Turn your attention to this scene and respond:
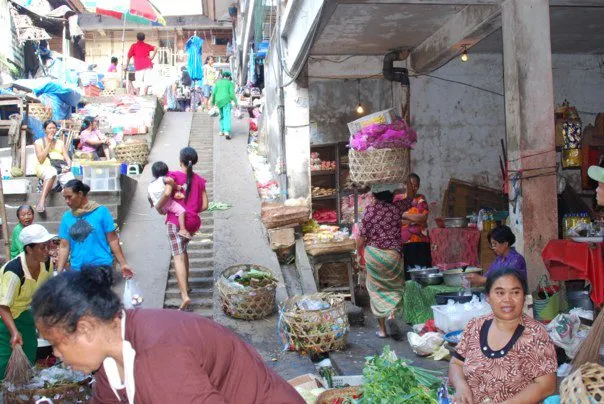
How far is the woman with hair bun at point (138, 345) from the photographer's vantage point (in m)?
1.94

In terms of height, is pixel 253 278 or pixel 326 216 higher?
pixel 326 216

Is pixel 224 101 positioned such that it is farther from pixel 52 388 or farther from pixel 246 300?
pixel 52 388

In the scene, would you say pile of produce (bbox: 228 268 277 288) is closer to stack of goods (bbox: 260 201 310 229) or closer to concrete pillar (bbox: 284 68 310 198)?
stack of goods (bbox: 260 201 310 229)

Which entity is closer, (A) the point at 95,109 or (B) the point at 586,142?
(B) the point at 586,142

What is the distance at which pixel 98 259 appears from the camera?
6.10 meters

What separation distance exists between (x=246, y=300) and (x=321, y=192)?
6.26 metres

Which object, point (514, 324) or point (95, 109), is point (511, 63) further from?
point (95, 109)

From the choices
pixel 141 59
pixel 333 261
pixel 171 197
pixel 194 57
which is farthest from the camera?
pixel 194 57

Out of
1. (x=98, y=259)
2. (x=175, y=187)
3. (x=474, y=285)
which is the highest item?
(x=175, y=187)

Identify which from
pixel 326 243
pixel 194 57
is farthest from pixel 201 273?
pixel 194 57

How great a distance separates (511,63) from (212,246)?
4600 mm

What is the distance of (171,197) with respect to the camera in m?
7.33

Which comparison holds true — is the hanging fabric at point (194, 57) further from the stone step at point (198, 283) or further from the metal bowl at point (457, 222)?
the stone step at point (198, 283)

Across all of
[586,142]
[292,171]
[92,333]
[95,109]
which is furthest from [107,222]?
[95,109]
